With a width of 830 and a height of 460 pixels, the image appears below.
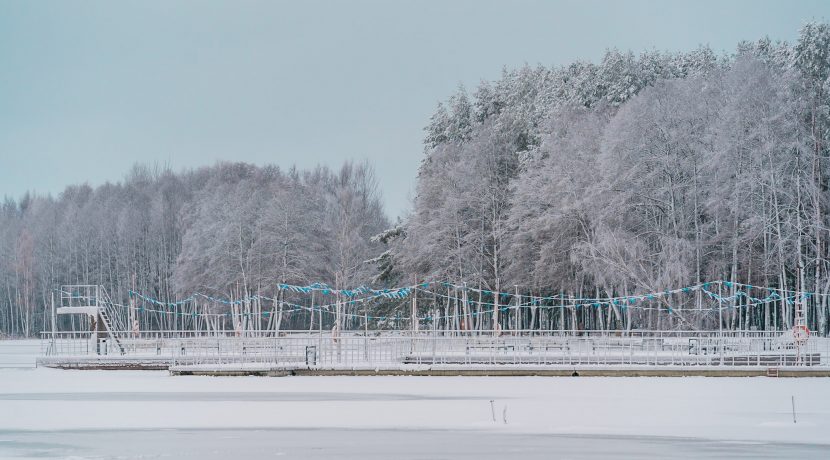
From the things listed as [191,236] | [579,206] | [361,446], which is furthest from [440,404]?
[191,236]

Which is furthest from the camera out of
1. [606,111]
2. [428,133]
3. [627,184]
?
[428,133]

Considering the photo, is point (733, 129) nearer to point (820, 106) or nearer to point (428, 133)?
point (820, 106)

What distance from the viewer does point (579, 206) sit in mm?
61812

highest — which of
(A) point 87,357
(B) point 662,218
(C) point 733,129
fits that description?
(C) point 733,129

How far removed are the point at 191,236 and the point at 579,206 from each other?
126 ft

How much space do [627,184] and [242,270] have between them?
3237 cm

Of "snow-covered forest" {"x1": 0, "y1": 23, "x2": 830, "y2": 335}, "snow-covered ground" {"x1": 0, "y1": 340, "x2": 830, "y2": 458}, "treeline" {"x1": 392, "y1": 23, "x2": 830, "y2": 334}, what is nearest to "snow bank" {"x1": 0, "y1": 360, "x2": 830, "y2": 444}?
"snow-covered ground" {"x1": 0, "y1": 340, "x2": 830, "y2": 458}

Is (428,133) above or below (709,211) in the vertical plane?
above

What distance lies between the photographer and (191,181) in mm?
112438

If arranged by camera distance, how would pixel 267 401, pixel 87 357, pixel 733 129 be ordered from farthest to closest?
1. pixel 733 129
2. pixel 87 357
3. pixel 267 401

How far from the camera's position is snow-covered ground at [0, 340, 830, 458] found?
61.8 feet

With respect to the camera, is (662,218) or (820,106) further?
(662,218)

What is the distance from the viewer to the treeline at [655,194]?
180ft

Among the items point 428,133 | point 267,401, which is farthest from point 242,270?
point 267,401
